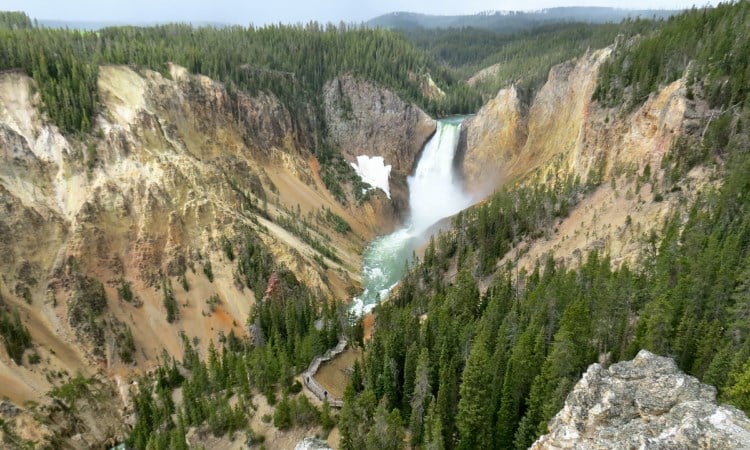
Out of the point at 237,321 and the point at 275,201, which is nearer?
the point at 237,321

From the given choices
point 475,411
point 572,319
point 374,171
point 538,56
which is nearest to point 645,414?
point 475,411

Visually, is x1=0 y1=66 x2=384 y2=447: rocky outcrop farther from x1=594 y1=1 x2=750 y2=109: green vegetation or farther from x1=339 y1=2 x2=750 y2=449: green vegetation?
x1=594 y1=1 x2=750 y2=109: green vegetation

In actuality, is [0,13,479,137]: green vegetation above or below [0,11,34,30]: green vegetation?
below

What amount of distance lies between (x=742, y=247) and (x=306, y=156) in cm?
7299

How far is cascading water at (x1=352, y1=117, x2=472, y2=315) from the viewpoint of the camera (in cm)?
7941

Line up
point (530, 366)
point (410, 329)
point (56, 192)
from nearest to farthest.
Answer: point (530, 366), point (410, 329), point (56, 192)

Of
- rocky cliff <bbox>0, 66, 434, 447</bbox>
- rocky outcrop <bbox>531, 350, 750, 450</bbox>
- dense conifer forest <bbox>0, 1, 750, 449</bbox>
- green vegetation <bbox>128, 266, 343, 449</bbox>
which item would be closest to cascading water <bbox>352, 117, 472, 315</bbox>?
rocky cliff <bbox>0, 66, 434, 447</bbox>

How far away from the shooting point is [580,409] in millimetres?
19797

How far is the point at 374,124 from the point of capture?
106438 mm

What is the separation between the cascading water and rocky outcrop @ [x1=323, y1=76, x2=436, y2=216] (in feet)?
8.38

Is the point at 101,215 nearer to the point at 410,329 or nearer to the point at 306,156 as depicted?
the point at 410,329

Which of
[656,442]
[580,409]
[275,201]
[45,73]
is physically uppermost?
[45,73]

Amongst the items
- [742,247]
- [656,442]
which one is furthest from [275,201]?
[656,442]

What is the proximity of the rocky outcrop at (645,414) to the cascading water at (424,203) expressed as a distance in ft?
180
